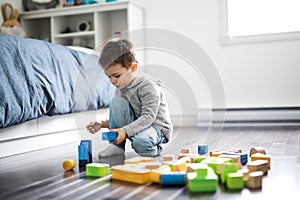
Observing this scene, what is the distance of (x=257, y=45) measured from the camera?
9.07 ft

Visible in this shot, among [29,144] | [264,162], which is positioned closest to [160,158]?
[264,162]

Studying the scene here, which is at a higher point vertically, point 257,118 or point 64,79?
point 64,79

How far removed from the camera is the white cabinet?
9.55ft

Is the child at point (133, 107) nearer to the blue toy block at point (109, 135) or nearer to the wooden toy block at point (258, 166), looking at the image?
the blue toy block at point (109, 135)

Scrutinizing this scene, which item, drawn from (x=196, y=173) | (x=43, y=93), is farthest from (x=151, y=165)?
(x=43, y=93)

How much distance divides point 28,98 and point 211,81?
1.43 meters

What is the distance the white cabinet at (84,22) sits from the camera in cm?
291

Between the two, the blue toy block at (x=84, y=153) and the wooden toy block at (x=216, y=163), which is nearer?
the wooden toy block at (x=216, y=163)

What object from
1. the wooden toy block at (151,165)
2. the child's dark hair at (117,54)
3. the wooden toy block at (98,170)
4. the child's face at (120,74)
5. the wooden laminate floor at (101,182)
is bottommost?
the wooden laminate floor at (101,182)

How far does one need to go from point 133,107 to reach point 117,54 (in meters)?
0.22

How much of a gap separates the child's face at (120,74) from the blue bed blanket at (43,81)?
37 cm

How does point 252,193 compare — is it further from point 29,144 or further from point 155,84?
point 29,144

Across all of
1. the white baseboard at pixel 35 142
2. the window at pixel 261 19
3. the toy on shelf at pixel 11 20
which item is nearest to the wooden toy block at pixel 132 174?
the white baseboard at pixel 35 142

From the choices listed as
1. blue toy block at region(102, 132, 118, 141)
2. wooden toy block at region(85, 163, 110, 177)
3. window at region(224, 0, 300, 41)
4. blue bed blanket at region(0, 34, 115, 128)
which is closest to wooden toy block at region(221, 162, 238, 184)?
wooden toy block at region(85, 163, 110, 177)
